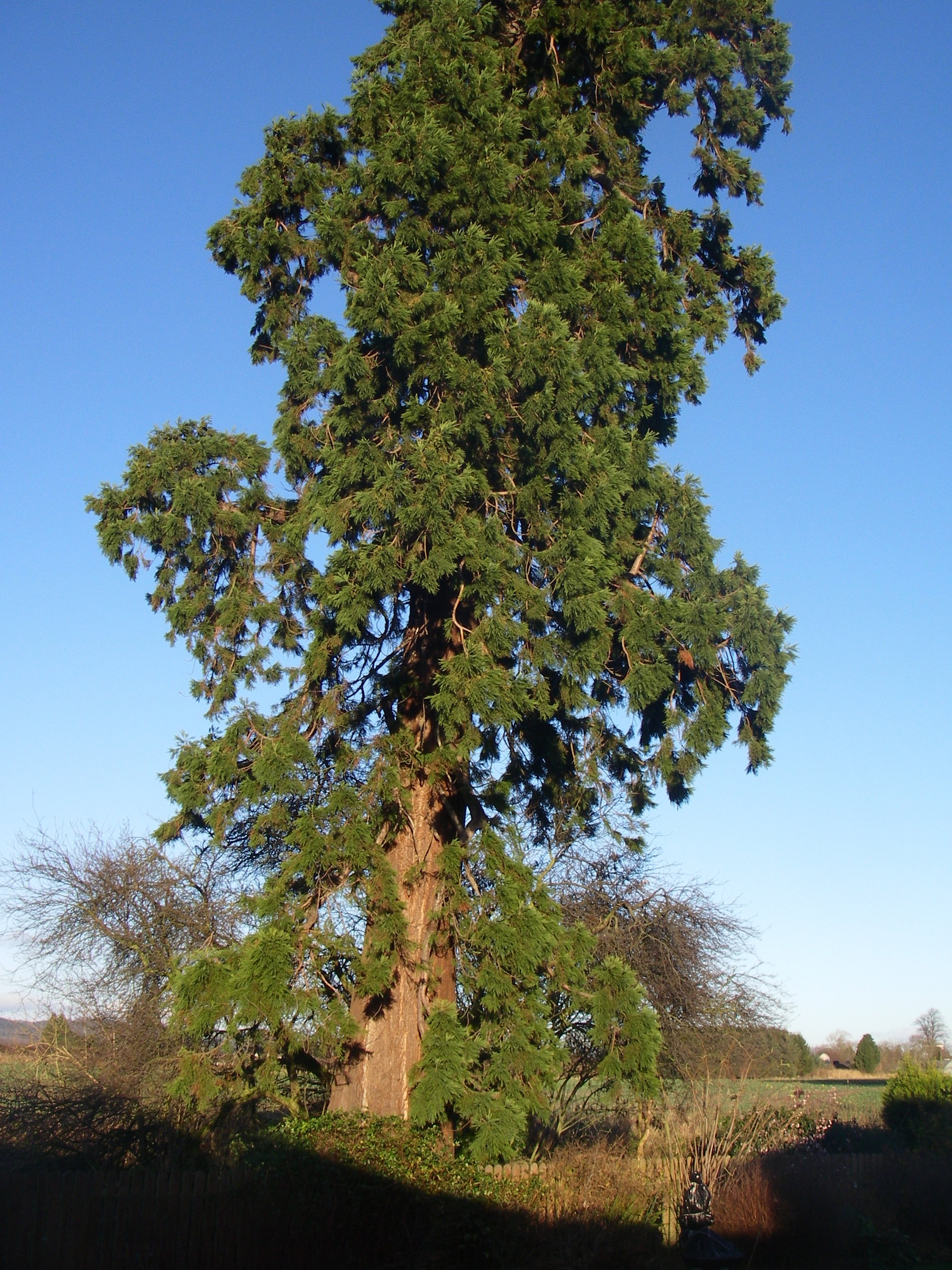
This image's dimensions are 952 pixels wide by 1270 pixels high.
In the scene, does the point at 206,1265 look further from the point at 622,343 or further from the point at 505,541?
the point at 622,343

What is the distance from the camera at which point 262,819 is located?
10359mm

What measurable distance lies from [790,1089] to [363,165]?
16.3 m

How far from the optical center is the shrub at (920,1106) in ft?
65.4

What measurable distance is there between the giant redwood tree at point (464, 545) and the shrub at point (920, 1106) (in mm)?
10207

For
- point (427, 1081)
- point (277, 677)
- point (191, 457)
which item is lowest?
point (427, 1081)

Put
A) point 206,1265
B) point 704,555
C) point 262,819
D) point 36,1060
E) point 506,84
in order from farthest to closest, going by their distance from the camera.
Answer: point 36,1060 → point 506,84 → point 704,555 → point 262,819 → point 206,1265

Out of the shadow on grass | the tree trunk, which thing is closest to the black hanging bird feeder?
the shadow on grass

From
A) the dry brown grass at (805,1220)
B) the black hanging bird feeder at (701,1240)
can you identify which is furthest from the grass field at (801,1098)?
the black hanging bird feeder at (701,1240)

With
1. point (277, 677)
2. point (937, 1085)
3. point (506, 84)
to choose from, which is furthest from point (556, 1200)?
point (937, 1085)

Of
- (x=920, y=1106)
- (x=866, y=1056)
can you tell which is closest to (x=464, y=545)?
(x=920, y=1106)

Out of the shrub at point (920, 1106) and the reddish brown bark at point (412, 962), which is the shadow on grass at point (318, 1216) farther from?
the shrub at point (920, 1106)

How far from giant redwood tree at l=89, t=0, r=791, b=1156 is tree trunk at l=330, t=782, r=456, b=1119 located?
33 millimetres

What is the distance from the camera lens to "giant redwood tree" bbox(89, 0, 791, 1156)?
32.3ft

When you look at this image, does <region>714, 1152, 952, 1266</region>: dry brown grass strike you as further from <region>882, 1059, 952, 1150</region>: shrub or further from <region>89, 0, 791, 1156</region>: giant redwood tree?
<region>882, 1059, 952, 1150</region>: shrub
